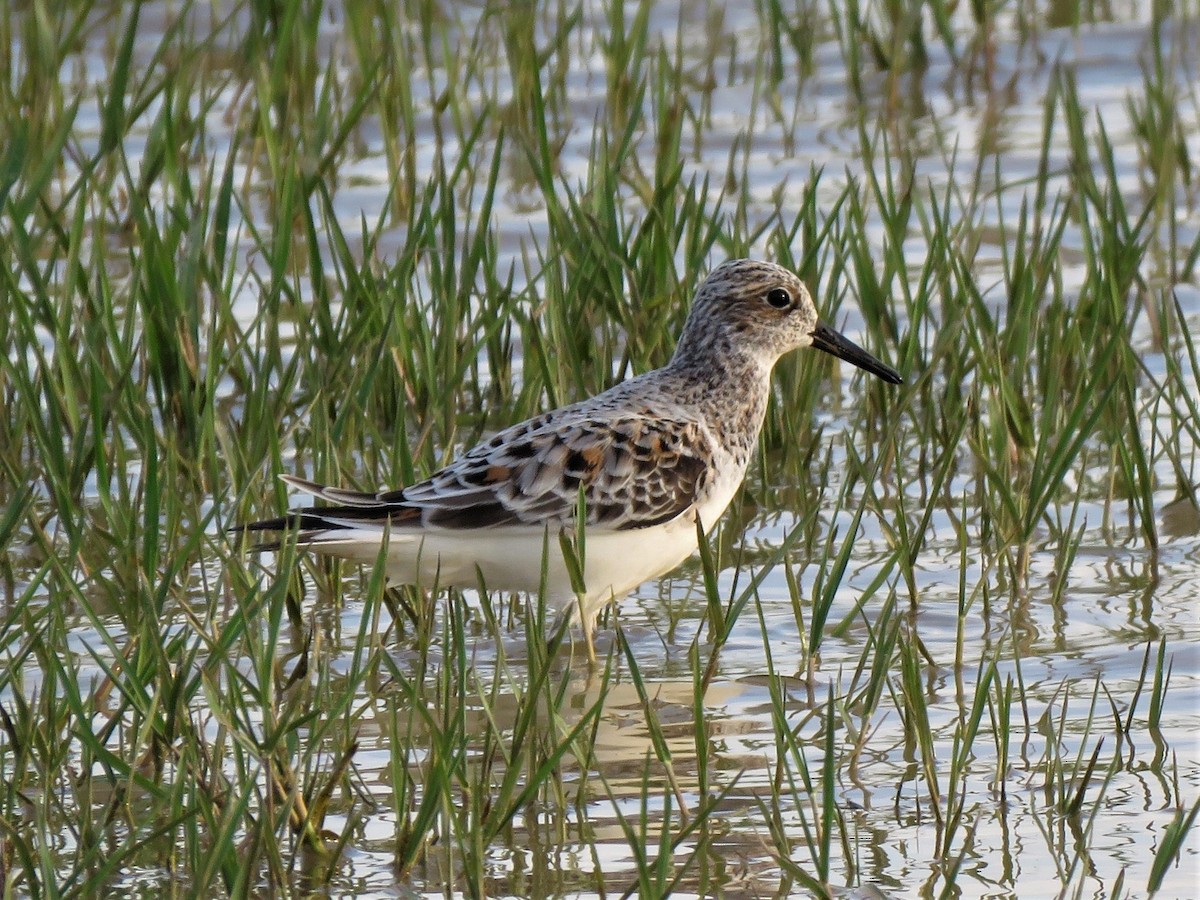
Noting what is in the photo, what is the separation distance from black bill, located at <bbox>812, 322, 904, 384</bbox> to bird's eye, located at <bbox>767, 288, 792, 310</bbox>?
0.16m

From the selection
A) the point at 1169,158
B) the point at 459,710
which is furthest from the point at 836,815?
the point at 1169,158

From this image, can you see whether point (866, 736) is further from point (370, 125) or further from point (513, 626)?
point (370, 125)

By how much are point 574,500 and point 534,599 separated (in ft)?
1.57

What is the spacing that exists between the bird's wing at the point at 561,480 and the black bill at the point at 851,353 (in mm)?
808

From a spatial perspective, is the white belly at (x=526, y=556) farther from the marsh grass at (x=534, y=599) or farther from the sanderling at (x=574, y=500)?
the marsh grass at (x=534, y=599)

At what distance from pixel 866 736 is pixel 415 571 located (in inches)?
50.9

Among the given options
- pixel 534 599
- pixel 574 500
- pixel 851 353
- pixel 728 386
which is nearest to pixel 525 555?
pixel 574 500

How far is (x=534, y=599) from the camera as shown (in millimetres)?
6109

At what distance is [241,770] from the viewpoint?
4.06 meters

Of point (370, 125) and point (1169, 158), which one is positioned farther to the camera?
point (370, 125)

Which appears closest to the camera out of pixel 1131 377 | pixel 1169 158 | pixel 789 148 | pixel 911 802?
pixel 911 802

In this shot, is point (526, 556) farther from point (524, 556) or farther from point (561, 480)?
point (561, 480)

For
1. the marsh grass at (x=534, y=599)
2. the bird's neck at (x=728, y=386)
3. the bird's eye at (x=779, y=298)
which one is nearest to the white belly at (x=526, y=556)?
the marsh grass at (x=534, y=599)

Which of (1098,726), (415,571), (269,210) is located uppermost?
(269,210)
